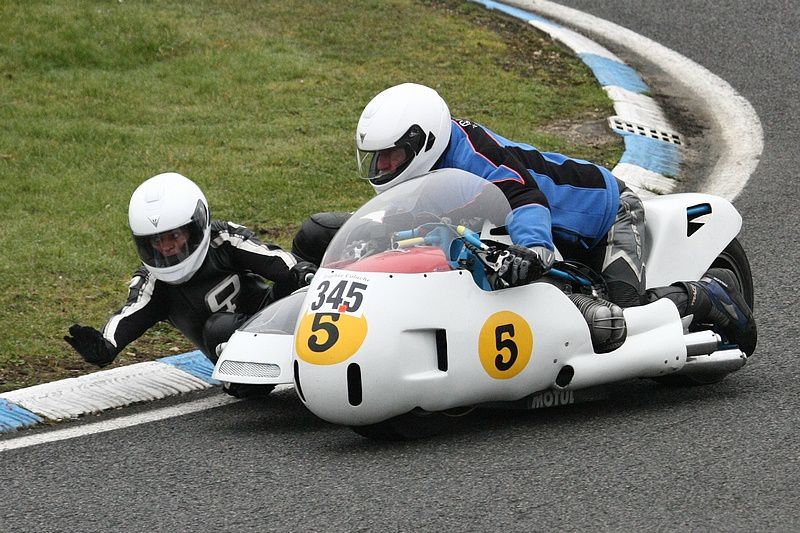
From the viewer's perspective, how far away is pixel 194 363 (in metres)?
6.69

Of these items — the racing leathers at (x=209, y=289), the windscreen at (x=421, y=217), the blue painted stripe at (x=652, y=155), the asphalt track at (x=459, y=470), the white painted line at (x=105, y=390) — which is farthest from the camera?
the blue painted stripe at (x=652, y=155)

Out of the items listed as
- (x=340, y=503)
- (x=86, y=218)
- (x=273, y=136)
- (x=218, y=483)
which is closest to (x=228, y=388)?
(x=218, y=483)

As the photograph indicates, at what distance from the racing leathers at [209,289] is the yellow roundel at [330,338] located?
1101 mm

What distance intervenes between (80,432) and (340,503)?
161 cm

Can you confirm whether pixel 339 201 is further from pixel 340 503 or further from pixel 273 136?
pixel 340 503

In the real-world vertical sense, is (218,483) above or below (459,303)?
below

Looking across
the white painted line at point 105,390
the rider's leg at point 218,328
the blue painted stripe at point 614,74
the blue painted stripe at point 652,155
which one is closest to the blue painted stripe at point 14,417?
the white painted line at point 105,390

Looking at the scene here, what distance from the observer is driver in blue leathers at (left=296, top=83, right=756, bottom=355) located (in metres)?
5.71

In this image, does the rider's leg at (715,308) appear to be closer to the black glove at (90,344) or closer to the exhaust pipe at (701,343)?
the exhaust pipe at (701,343)

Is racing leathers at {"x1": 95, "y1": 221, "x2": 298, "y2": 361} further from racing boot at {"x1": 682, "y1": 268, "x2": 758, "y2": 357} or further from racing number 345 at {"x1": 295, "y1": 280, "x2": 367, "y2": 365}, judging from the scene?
racing boot at {"x1": 682, "y1": 268, "x2": 758, "y2": 357}

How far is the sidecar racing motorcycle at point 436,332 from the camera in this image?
5137mm

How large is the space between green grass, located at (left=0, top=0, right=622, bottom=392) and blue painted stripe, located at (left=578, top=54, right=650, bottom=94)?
0.48 ft

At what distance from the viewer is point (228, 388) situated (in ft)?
19.7

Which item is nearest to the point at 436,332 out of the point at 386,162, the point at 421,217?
the point at 421,217
